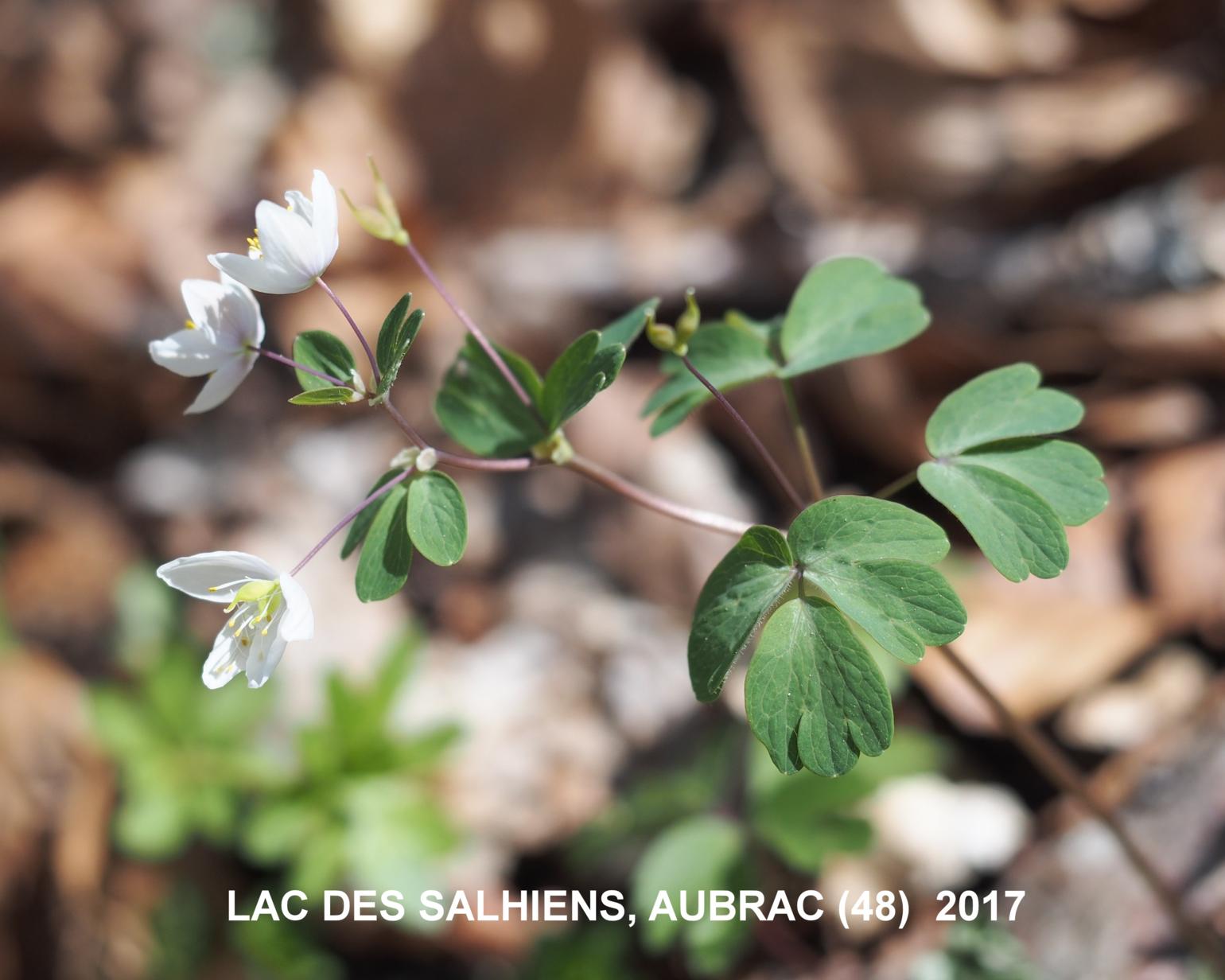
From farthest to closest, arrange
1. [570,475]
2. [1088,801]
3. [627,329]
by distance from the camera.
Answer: [570,475], [1088,801], [627,329]

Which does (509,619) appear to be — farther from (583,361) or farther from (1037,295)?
(583,361)

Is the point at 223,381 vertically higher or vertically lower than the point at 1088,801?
higher

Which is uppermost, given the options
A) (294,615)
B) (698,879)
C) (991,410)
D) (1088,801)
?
(991,410)

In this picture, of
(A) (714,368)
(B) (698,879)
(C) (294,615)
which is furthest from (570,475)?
(C) (294,615)

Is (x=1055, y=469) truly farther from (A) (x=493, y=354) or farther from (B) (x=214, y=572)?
(B) (x=214, y=572)

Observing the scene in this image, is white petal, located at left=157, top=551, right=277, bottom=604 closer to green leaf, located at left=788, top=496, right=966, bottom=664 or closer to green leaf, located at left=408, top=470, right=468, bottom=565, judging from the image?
green leaf, located at left=408, top=470, right=468, bottom=565

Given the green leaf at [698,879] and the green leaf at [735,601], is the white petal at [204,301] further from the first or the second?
the green leaf at [698,879]
